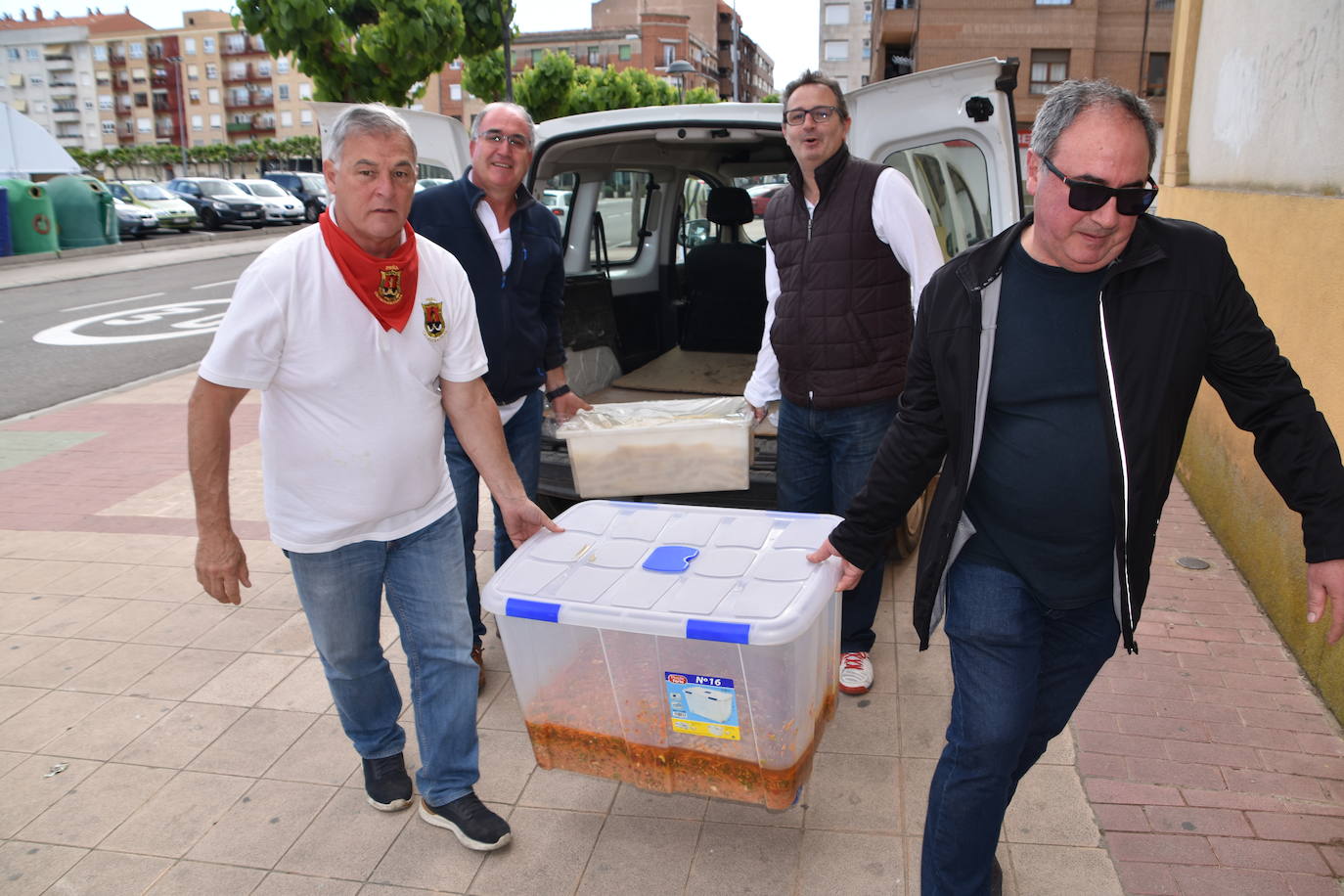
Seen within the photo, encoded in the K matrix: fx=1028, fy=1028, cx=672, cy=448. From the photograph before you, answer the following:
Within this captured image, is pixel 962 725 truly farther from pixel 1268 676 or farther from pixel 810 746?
pixel 1268 676

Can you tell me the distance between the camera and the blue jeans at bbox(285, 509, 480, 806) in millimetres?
2768

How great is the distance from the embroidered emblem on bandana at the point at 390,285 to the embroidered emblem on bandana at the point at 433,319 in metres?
0.10

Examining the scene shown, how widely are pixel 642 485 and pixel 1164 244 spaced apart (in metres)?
2.39

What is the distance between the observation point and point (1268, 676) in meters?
3.71

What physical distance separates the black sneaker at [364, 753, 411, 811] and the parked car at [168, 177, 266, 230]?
31.2m

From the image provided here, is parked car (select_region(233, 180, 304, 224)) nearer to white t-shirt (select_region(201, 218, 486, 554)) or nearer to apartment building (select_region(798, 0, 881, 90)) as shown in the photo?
white t-shirt (select_region(201, 218, 486, 554))

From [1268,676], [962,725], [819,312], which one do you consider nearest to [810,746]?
[962,725]

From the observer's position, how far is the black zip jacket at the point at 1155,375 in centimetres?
198

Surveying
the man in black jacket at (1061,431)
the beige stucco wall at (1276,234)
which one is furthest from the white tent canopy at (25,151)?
the man in black jacket at (1061,431)

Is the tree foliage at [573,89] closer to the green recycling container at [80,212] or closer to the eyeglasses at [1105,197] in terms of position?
the green recycling container at [80,212]

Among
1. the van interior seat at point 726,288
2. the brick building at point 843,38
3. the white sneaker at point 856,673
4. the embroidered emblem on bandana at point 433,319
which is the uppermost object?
the brick building at point 843,38

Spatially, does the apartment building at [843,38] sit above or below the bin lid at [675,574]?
above

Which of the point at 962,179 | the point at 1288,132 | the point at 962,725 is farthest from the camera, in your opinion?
the point at 1288,132

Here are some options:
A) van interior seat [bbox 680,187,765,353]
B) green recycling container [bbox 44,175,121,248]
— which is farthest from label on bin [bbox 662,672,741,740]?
green recycling container [bbox 44,175,121,248]
